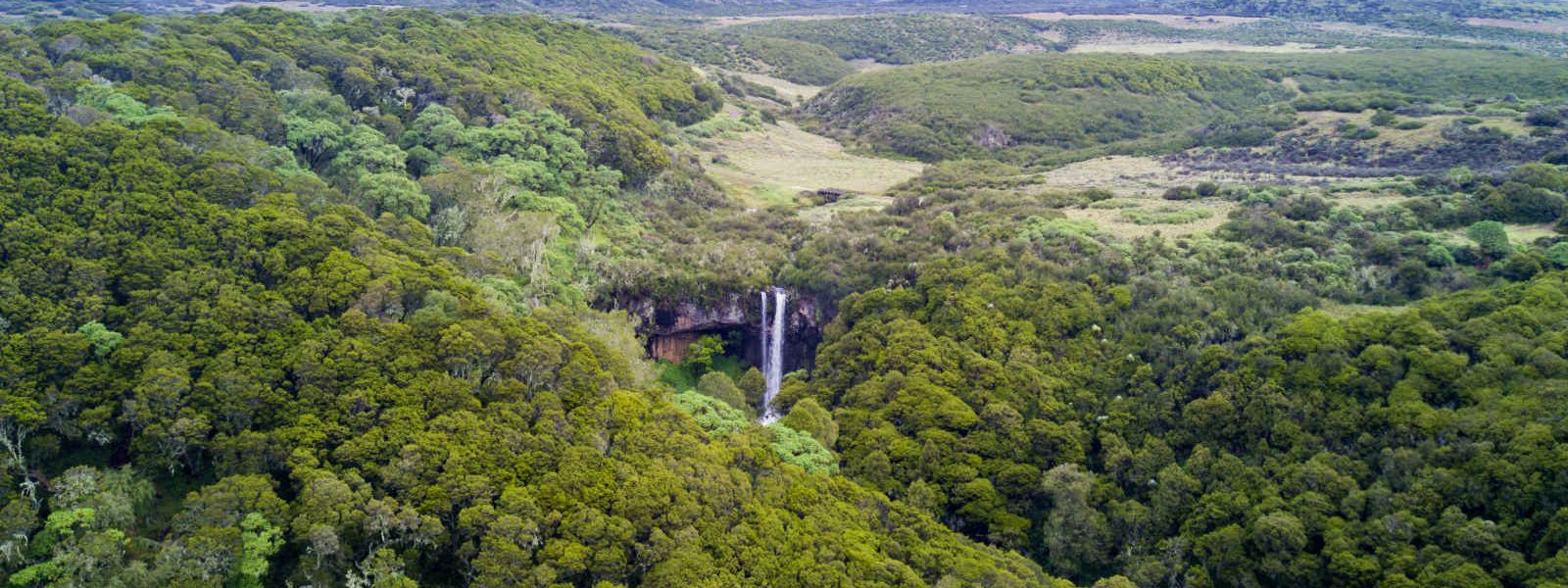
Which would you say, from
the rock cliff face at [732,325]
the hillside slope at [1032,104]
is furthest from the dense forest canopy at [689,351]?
the hillside slope at [1032,104]

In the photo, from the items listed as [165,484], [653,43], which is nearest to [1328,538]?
[165,484]

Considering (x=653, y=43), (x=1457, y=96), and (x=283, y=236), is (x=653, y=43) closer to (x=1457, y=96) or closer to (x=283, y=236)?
(x=1457, y=96)

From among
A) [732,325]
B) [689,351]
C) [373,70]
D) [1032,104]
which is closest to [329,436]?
[689,351]

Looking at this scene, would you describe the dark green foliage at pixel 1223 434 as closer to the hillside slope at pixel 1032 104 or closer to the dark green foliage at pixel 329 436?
the dark green foliage at pixel 329 436

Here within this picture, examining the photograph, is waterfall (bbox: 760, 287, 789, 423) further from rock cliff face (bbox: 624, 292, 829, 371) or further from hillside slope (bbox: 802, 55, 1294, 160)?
hillside slope (bbox: 802, 55, 1294, 160)

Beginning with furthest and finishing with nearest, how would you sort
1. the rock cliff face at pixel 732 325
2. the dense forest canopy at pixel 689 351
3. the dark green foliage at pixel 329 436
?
the rock cliff face at pixel 732 325, the dense forest canopy at pixel 689 351, the dark green foliage at pixel 329 436

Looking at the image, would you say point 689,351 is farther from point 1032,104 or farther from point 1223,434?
point 1032,104
